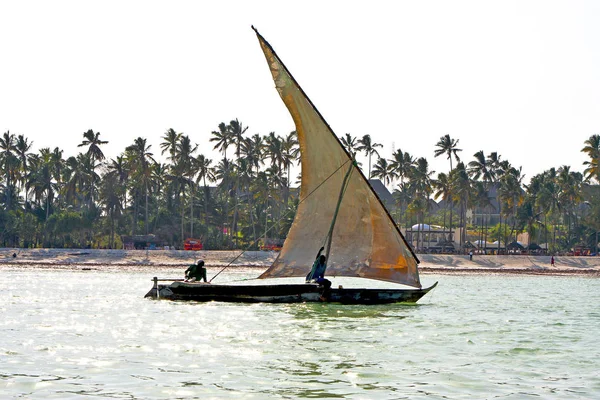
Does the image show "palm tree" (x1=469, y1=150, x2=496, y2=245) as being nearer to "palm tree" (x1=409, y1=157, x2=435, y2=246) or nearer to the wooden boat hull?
"palm tree" (x1=409, y1=157, x2=435, y2=246)

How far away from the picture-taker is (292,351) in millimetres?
20469

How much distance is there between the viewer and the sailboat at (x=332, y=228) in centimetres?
3092

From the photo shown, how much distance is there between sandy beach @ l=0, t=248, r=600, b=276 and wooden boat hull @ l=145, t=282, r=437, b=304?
52.6 meters

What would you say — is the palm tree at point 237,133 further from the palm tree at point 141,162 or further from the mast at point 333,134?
the mast at point 333,134

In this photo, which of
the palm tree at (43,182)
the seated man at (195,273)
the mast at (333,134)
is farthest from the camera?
the palm tree at (43,182)

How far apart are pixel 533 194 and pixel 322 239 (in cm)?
9455

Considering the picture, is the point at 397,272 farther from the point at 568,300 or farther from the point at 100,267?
the point at 100,267

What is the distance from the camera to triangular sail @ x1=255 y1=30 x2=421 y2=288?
101 feet

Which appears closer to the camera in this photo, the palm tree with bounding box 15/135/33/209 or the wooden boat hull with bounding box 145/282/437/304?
the wooden boat hull with bounding box 145/282/437/304

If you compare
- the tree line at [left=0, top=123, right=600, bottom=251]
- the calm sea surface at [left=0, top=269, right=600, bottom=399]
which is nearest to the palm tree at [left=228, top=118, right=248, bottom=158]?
the tree line at [left=0, top=123, right=600, bottom=251]

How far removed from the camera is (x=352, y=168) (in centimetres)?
3102

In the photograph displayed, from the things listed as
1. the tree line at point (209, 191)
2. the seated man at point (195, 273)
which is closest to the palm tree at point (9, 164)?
the tree line at point (209, 191)

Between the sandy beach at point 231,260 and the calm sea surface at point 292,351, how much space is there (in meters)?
54.2

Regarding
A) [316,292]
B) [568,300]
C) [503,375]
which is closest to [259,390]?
[503,375]
